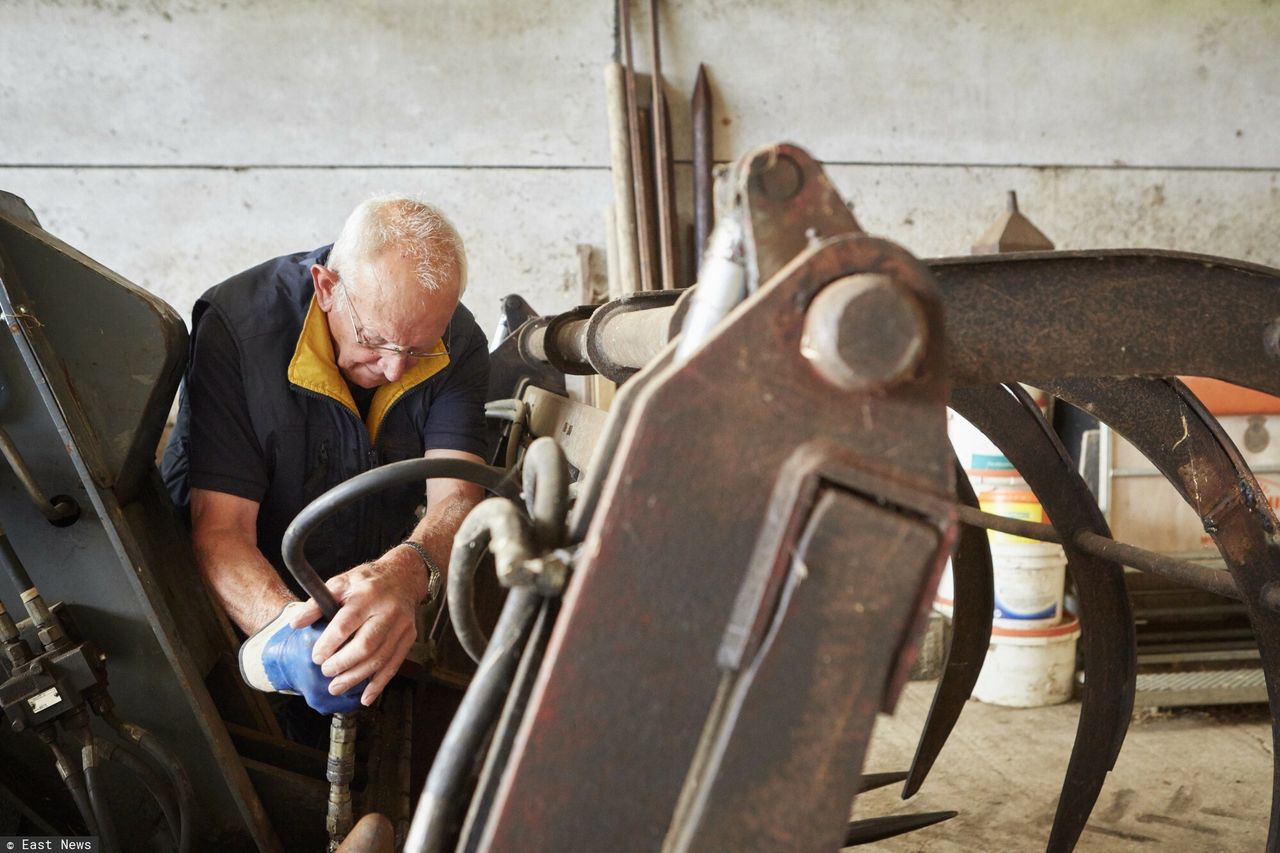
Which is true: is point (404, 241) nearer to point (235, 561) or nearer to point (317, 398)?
point (317, 398)

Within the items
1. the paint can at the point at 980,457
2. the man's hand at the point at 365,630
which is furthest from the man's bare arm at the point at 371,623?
the paint can at the point at 980,457

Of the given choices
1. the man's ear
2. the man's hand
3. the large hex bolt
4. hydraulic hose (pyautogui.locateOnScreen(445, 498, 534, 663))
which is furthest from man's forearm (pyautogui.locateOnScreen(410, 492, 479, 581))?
the large hex bolt

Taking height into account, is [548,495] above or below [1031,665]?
above

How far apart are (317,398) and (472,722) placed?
1.39m

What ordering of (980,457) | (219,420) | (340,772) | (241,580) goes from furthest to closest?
1. (980,457)
2. (219,420)
3. (241,580)
4. (340,772)

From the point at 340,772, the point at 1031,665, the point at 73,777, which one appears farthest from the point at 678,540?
the point at 1031,665

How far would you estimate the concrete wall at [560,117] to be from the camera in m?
3.97

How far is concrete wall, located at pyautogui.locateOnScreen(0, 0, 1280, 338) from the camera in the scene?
156 inches

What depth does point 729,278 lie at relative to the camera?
772 mm

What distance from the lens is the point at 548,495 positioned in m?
0.83

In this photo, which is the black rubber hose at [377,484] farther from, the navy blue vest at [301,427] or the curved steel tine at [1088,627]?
the curved steel tine at [1088,627]

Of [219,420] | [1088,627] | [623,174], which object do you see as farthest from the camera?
[623,174]

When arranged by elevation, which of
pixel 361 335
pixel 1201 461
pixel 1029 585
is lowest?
pixel 1029 585

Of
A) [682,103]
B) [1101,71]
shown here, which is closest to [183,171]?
[682,103]
